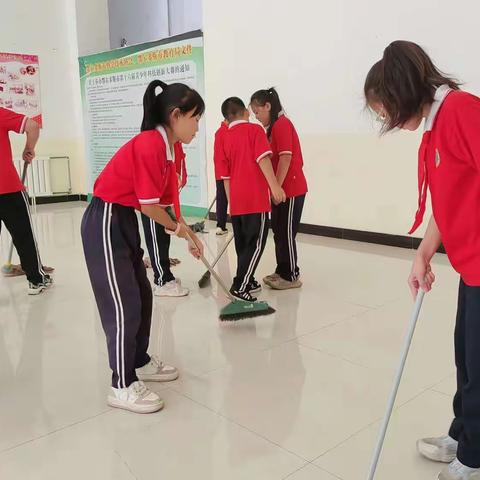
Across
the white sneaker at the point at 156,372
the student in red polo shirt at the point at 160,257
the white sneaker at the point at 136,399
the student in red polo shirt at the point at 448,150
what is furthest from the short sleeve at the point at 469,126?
the student in red polo shirt at the point at 160,257

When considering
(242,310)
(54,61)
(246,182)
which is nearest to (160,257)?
(246,182)

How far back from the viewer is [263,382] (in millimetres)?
2051

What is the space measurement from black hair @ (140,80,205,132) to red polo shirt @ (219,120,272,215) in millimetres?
1104

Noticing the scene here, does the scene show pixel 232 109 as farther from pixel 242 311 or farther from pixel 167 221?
pixel 167 221

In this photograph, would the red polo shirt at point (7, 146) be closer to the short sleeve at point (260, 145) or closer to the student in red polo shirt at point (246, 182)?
the student in red polo shirt at point (246, 182)

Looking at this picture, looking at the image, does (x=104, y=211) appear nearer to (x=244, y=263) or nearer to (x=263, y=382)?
(x=263, y=382)

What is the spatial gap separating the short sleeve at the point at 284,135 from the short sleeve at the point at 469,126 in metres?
1.96

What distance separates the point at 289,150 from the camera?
10.1ft

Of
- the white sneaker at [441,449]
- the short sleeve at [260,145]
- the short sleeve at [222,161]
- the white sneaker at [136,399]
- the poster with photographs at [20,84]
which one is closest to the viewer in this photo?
the white sneaker at [441,449]

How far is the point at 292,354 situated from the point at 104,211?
106 cm

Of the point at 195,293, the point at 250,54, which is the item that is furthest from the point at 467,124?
the point at 250,54

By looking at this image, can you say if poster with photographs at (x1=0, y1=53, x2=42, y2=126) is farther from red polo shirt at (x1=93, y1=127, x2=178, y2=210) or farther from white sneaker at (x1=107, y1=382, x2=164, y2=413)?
white sneaker at (x1=107, y1=382, x2=164, y2=413)

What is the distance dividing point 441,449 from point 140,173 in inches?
48.4

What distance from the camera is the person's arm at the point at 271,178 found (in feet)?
9.39
